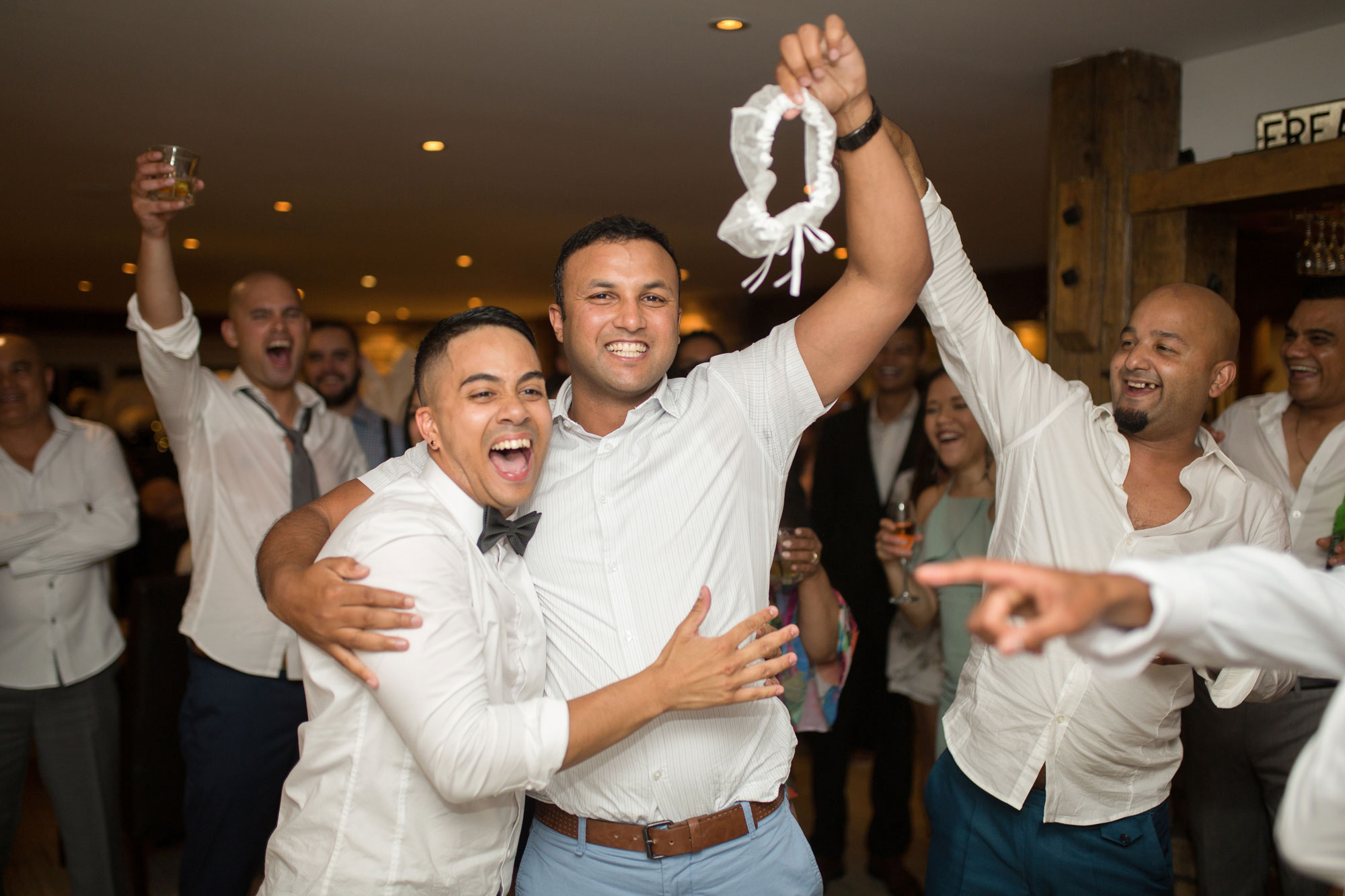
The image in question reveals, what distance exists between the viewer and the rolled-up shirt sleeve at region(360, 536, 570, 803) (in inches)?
49.9

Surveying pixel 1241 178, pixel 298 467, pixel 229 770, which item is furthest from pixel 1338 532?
pixel 229 770

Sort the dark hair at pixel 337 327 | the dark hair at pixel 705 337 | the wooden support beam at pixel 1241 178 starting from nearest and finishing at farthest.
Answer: the wooden support beam at pixel 1241 178 → the dark hair at pixel 705 337 → the dark hair at pixel 337 327

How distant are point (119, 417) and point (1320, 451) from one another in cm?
597

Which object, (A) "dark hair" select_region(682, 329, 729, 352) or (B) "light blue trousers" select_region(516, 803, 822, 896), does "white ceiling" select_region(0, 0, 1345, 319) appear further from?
(B) "light blue trousers" select_region(516, 803, 822, 896)

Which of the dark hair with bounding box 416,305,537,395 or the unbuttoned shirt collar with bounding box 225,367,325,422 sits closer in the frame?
the dark hair with bounding box 416,305,537,395

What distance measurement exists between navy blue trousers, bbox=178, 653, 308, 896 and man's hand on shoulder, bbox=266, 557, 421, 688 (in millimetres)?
1468

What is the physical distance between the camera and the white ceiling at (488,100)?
125 inches

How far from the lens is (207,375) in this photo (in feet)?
9.64

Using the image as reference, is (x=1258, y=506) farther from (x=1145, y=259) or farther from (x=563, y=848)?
(x=1145, y=259)

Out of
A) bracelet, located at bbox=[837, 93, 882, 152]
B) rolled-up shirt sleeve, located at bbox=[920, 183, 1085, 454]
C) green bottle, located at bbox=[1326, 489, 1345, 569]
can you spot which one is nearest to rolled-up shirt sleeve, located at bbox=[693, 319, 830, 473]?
bracelet, located at bbox=[837, 93, 882, 152]

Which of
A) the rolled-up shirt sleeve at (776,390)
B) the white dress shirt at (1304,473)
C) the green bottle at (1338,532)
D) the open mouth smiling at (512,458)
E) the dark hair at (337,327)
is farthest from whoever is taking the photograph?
the dark hair at (337,327)

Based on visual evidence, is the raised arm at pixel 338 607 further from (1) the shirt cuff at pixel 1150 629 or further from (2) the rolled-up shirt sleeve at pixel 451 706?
(1) the shirt cuff at pixel 1150 629

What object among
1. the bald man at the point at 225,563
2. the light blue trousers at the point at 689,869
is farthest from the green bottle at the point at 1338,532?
the bald man at the point at 225,563

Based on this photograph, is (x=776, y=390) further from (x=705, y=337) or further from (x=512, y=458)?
(x=705, y=337)
